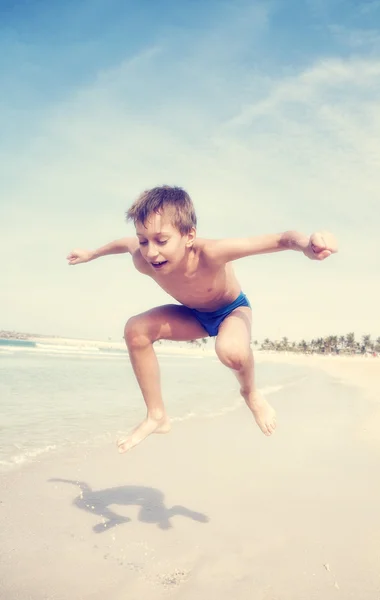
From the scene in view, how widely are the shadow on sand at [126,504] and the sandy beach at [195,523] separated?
2cm

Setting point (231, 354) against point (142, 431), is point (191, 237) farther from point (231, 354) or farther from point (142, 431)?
point (142, 431)

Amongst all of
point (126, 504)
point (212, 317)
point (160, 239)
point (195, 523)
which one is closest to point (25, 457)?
point (126, 504)

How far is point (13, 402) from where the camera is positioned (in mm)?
8242

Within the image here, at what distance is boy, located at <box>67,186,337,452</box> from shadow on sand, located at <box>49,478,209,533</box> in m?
0.53

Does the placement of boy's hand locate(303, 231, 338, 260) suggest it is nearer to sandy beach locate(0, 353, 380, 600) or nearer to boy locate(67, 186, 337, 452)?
boy locate(67, 186, 337, 452)

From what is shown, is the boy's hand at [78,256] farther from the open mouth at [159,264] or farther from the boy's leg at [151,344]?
the open mouth at [159,264]

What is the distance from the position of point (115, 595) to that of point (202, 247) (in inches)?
88.6

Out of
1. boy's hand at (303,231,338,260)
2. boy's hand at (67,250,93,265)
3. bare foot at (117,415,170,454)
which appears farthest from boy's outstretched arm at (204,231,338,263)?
bare foot at (117,415,170,454)

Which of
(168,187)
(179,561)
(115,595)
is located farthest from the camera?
(168,187)

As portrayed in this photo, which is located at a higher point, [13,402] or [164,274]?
[164,274]

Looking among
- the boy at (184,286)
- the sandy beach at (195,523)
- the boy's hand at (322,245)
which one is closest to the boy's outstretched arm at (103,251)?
the boy at (184,286)

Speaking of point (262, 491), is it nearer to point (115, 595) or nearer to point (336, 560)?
point (336, 560)

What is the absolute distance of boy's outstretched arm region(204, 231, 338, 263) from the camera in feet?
9.76

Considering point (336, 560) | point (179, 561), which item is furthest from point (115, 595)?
point (336, 560)
